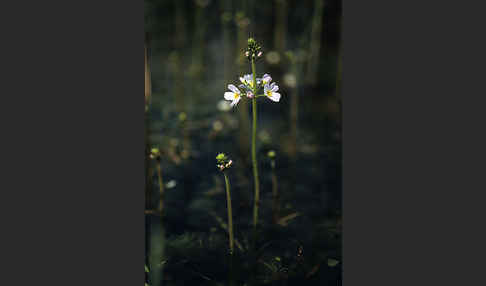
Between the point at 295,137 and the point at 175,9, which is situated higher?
the point at 175,9

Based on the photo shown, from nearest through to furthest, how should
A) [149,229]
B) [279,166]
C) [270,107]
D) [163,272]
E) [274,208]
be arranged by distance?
[163,272] < [149,229] < [274,208] < [279,166] < [270,107]

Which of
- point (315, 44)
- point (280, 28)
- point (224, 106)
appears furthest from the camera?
point (280, 28)

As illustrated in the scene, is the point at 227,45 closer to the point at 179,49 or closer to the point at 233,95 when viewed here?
the point at 179,49

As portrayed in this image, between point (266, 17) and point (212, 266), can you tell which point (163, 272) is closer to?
point (212, 266)

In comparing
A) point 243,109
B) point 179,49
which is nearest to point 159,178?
point 243,109

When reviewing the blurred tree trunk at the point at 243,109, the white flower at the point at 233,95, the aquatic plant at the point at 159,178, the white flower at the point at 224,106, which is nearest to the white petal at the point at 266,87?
the white flower at the point at 233,95

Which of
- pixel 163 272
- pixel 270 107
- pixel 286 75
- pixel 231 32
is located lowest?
pixel 163 272

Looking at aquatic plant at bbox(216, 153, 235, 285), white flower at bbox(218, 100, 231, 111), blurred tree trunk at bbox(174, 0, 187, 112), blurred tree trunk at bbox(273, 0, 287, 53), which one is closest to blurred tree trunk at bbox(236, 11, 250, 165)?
white flower at bbox(218, 100, 231, 111)

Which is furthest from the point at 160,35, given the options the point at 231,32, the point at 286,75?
the point at 286,75

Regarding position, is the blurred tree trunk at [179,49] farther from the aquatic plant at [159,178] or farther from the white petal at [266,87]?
the white petal at [266,87]
